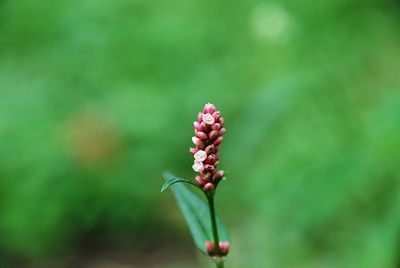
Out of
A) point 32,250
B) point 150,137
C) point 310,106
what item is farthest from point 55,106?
point 310,106

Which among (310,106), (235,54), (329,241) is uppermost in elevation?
(235,54)

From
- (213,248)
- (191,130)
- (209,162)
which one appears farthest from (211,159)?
(191,130)

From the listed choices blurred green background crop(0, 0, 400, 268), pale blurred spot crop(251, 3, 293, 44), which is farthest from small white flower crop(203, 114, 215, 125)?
pale blurred spot crop(251, 3, 293, 44)

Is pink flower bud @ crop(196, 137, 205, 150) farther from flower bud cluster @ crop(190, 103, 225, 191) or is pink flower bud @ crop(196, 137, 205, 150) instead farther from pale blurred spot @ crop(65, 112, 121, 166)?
pale blurred spot @ crop(65, 112, 121, 166)

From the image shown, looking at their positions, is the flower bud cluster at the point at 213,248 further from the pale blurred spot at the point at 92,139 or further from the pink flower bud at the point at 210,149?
the pale blurred spot at the point at 92,139

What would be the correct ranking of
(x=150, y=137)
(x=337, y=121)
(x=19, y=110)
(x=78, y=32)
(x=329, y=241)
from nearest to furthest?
(x=329, y=241)
(x=337, y=121)
(x=150, y=137)
(x=19, y=110)
(x=78, y=32)

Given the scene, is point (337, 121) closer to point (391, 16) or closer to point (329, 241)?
point (329, 241)
